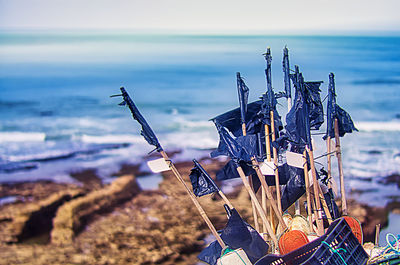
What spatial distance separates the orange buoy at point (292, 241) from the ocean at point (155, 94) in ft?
1.73

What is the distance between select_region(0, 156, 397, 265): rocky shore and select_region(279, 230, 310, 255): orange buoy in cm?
119

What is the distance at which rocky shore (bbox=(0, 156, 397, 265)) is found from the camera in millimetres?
2771

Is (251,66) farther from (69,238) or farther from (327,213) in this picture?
(327,213)

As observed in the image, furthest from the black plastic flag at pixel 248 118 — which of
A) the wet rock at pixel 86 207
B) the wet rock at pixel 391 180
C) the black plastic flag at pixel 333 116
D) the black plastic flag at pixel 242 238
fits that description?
the wet rock at pixel 391 180

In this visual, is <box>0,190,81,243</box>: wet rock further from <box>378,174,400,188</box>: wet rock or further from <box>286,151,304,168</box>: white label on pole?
<box>378,174,400,188</box>: wet rock

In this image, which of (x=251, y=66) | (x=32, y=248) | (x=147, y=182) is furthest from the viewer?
(x=251, y=66)

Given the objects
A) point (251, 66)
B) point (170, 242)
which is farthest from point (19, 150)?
point (251, 66)

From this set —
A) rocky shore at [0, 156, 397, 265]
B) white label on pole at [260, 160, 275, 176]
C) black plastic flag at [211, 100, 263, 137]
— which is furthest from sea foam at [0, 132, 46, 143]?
white label on pole at [260, 160, 275, 176]

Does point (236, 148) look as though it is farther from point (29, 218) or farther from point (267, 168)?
point (29, 218)

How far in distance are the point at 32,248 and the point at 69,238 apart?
9.9 inches

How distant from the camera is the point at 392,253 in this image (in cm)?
155

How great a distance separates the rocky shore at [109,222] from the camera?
277 cm

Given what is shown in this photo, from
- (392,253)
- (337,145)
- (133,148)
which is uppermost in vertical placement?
(337,145)

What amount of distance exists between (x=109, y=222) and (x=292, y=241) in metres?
2.09
